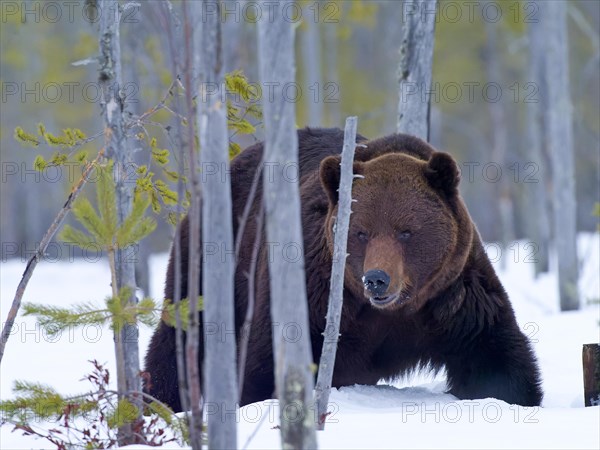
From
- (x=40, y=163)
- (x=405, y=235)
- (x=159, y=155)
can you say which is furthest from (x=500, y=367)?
(x=40, y=163)

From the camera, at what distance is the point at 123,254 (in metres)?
4.98

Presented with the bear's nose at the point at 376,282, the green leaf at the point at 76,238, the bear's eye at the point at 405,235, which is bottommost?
the bear's nose at the point at 376,282

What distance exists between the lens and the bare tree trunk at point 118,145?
4852 millimetres

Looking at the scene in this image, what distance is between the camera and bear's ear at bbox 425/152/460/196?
548cm

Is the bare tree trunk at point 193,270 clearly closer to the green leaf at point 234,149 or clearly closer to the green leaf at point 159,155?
the green leaf at point 159,155

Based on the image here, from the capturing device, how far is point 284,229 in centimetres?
351

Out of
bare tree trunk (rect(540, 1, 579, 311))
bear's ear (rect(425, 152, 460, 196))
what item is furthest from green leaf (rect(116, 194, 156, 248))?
bare tree trunk (rect(540, 1, 579, 311))

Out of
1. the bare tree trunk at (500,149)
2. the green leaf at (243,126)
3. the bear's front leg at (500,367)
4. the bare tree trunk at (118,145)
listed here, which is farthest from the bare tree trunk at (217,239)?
the bare tree trunk at (500,149)

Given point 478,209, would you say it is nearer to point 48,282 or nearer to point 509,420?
point 48,282

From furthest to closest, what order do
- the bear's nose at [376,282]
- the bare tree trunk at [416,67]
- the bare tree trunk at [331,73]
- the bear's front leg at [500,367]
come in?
the bare tree trunk at [331,73] → the bare tree trunk at [416,67] → the bear's front leg at [500,367] → the bear's nose at [376,282]

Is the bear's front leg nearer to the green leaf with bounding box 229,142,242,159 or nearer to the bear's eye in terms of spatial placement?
the bear's eye

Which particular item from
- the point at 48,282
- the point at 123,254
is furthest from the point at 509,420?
the point at 48,282

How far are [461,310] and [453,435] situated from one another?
1.58 metres

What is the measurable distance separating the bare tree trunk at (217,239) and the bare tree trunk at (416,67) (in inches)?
173
